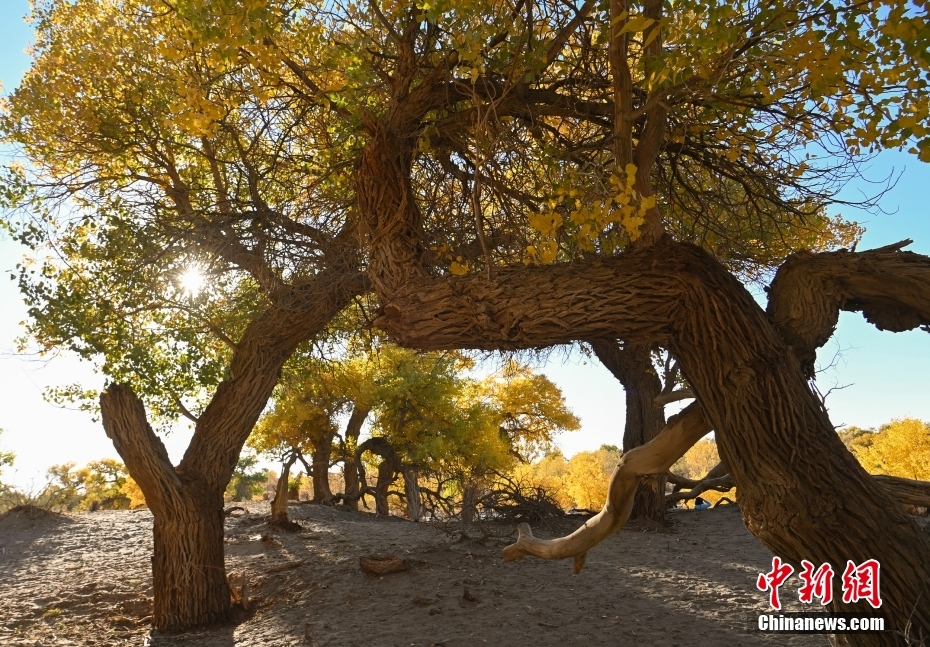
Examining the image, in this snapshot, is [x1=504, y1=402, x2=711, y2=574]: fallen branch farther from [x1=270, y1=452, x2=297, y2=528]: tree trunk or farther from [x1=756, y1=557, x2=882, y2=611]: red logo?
[x1=270, y1=452, x2=297, y2=528]: tree trunk

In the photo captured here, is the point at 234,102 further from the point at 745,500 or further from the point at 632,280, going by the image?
the point at 745,500

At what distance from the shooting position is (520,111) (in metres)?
4.41

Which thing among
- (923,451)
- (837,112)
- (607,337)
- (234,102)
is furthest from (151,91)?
(923,451)

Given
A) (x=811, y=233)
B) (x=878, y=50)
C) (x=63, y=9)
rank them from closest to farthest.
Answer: (x=878, y=50)
(x=811, y=233)
(x=63, y=9)

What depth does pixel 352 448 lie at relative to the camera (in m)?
15.9

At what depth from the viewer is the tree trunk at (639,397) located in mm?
9172

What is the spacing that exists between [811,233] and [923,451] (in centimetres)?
1687

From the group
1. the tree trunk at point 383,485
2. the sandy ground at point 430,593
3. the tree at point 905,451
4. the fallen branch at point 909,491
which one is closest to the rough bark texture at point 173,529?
the sandy ground at point 430,593

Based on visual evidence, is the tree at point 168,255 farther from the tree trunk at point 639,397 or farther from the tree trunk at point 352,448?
the tree trunk at point 352,448

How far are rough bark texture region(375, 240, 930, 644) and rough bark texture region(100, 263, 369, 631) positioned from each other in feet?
7.84

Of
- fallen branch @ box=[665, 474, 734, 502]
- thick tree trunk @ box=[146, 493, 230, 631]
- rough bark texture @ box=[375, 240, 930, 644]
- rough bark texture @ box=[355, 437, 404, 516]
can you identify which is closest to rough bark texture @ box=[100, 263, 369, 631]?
thick tree trunk @ box=[146, 493, 230, 631]

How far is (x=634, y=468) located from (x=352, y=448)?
13176 millimetres

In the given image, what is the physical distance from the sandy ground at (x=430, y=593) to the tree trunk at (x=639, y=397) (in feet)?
1.81

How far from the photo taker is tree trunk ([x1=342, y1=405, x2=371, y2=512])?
15.7 metres
